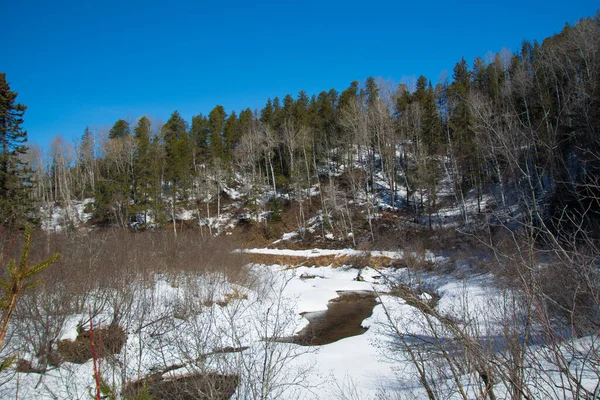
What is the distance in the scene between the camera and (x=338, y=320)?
15.4m

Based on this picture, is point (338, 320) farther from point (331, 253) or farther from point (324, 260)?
point (331, 253)

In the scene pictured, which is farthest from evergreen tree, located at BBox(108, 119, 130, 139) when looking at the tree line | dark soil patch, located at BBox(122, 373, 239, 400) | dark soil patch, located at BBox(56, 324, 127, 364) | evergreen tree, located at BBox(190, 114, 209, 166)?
dark soil patch, located at BBox(122, 373, 239, 400)

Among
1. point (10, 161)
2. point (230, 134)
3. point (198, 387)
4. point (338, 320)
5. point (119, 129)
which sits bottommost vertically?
point (338, 320)

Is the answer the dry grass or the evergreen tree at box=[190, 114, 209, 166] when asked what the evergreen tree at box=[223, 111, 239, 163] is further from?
the dry grass

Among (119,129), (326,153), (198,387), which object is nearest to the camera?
(198,387)

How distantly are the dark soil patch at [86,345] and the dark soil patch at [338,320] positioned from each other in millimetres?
5052

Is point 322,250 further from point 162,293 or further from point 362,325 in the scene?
point 162,293

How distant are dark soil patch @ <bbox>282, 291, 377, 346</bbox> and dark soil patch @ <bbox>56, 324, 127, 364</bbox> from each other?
5.05 metres

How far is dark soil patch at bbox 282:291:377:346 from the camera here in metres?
12.8

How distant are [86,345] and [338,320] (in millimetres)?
9759

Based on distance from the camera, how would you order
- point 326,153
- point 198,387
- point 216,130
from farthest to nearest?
point 216,130, point 326,153, point 198,387

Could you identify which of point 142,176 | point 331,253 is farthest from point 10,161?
point 331,253

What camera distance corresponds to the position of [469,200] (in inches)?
1294

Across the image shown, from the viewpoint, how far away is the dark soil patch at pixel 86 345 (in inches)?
366
